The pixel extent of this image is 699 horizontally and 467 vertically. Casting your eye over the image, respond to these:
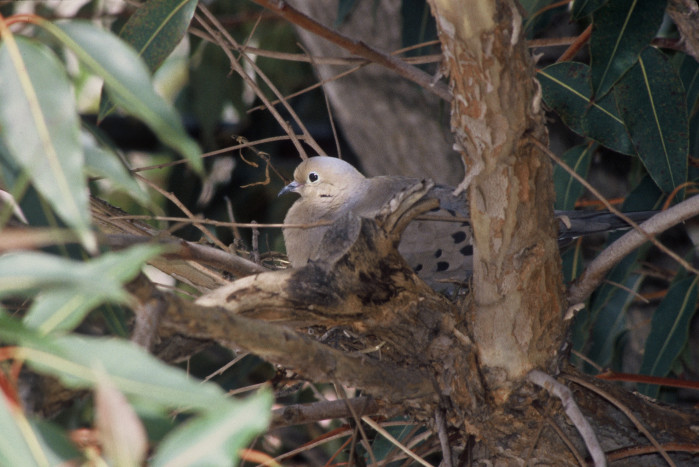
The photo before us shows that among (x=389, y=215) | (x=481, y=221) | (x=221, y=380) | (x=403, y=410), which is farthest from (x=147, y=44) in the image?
(x=221, y=380)

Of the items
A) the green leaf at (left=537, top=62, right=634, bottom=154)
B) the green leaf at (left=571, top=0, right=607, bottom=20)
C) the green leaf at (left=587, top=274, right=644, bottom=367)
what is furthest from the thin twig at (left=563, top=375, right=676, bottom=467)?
the green leaf at (left=587, top=274, right=644, bottom=367)

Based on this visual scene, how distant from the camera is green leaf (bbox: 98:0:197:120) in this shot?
1.16m

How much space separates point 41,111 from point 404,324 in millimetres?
695

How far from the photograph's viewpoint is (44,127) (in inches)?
20.5

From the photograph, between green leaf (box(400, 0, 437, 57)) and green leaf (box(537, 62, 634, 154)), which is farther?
green leaf (box(400, 0, 437, 57))

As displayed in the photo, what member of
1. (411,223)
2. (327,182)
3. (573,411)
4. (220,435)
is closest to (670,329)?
(411,223)

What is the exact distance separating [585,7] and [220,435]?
3.70ft

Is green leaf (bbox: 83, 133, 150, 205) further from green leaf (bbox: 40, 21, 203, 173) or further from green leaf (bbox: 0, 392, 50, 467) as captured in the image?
green leaf (bbox: 0, 392, 50, 467)

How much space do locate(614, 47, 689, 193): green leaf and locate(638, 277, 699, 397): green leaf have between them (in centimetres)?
41

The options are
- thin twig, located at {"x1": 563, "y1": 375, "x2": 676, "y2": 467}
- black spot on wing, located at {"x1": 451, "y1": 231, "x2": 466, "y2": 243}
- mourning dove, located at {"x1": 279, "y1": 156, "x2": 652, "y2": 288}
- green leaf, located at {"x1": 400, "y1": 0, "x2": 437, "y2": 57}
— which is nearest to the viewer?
thin twig, located at {"x1": 563, "y1": 375, "x2": 676, "y2": 467}

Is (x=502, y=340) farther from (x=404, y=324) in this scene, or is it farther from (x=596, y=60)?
(x=596, y=60)

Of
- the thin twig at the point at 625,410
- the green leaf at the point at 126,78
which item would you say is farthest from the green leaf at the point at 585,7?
the green leaf at the point at 126,78

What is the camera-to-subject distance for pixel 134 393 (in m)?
0.48

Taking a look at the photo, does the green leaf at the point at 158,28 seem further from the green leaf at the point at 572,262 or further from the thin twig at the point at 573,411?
the green leaf at the point at 572,262
